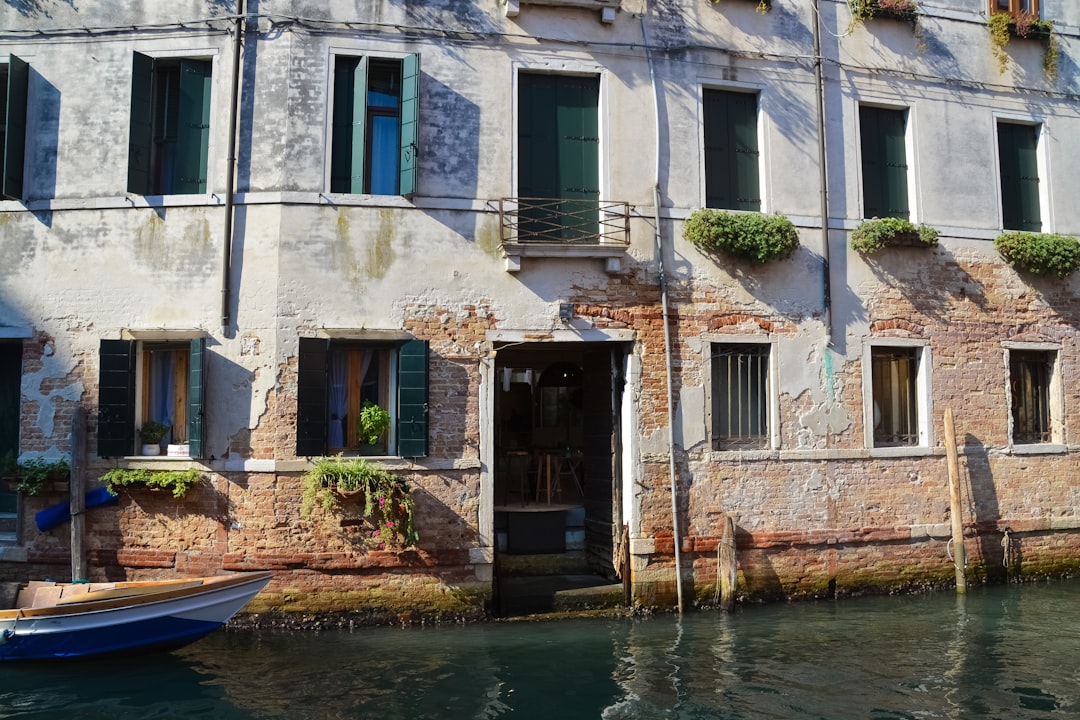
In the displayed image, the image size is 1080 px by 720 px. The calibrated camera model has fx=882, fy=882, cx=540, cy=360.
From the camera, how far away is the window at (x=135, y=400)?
861cm

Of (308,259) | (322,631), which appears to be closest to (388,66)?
(308,259)

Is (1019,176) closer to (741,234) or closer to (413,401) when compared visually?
(741,234)

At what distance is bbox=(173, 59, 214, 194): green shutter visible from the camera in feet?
30.1

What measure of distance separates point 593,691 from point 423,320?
400 cm

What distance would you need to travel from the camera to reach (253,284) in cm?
878

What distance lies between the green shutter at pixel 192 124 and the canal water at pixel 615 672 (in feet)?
15.2

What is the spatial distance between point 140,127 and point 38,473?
11.8 ft

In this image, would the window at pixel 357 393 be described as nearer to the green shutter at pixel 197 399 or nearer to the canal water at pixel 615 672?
the green shutter at pixel 197 399

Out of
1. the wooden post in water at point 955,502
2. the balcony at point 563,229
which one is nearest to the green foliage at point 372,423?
the balcony at point 563,229

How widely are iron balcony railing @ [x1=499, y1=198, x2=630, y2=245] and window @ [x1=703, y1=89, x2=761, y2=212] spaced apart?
1211mm

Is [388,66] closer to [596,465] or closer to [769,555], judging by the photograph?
[596,465]

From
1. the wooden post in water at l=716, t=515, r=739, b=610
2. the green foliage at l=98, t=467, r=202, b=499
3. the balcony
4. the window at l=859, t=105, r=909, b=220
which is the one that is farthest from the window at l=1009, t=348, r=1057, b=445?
the green foliage at l=98, t=467, r=202, b=499

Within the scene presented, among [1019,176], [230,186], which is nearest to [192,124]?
[230,186]

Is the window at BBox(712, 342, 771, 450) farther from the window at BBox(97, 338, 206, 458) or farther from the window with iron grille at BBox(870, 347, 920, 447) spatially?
the window at BBox(97, 338, 206, 458)
